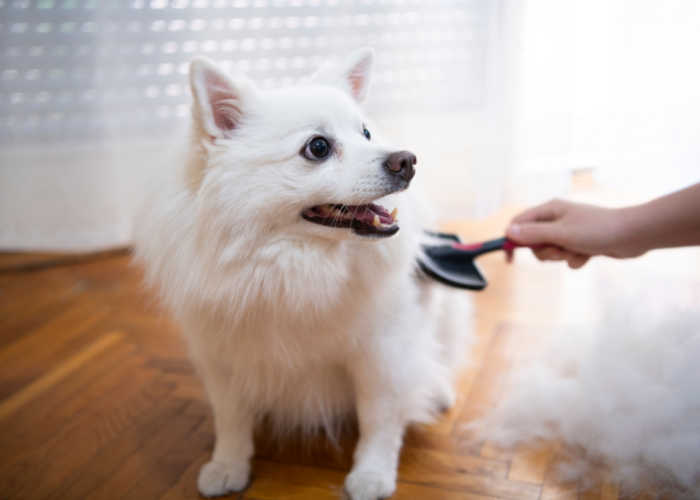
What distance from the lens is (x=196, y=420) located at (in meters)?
1.50

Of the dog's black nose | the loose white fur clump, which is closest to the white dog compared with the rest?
the dog's black nose

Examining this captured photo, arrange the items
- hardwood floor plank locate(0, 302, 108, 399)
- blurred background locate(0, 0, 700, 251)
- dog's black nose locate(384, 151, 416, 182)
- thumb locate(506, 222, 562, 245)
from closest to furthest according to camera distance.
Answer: dog's black nose locate(384, 151, 416, 182) < thumb locate(506, 222, 562, 245) < hardwood floor plank locate(0, 302, 108, 399) < blurred background locate(0, 0, 700, 251)

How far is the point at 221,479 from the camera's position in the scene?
1.24 metres

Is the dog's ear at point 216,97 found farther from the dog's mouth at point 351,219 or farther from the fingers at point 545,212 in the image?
the fingers at point 545,212

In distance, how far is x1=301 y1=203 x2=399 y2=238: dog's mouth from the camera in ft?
3.53

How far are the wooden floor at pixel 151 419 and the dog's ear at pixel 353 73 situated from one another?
2.24ft

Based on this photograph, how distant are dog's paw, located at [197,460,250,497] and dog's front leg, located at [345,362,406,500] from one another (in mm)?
217

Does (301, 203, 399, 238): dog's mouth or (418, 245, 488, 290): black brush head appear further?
(418, 245, 488, 290): black brush head

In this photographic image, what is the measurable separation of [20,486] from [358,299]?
83 cm

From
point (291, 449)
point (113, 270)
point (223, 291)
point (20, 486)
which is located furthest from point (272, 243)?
point (113, 270)

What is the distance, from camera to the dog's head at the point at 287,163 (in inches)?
40.8

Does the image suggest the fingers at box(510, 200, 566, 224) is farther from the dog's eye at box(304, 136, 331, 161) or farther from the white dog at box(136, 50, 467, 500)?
the dog's eye at box(304, 136, 331, 161)

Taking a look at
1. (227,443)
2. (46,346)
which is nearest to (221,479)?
(227,443)

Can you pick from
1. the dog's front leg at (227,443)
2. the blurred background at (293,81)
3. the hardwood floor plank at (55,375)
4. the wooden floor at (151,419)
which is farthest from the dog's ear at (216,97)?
the blurred background at (293,81)
